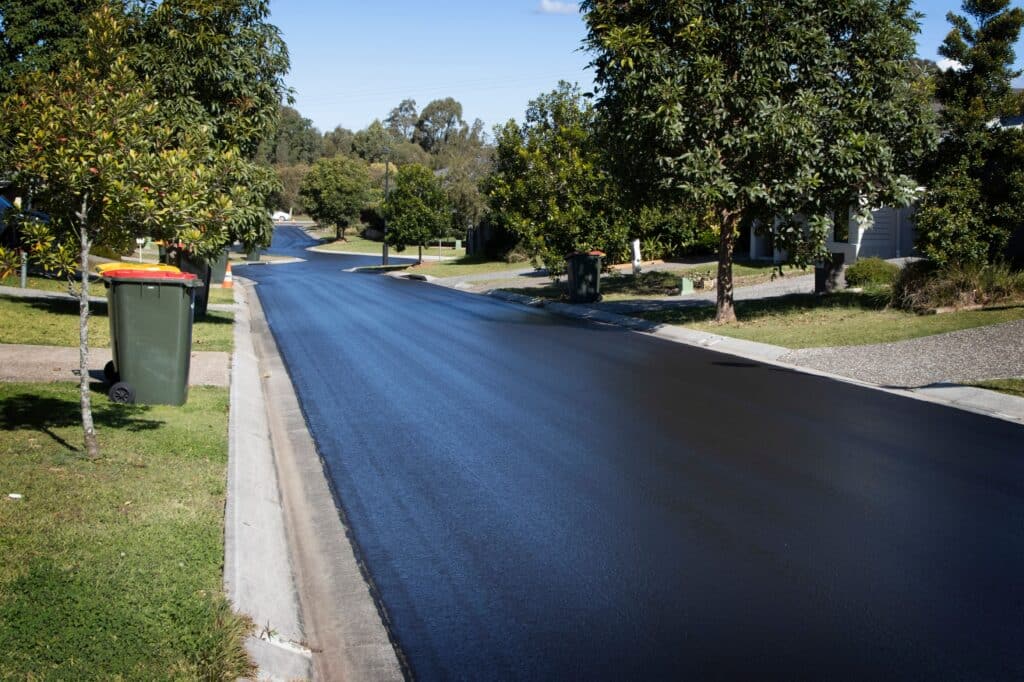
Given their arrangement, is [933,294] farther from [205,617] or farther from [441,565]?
[205,617]

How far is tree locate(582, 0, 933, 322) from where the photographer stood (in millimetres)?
19562

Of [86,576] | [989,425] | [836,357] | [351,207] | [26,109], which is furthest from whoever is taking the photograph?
[351,207]

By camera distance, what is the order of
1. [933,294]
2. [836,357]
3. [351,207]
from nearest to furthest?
[836,357] < [933,294] < [351,207]

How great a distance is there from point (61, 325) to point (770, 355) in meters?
12.7

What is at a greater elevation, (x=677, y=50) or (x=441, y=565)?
(x=677, y=50)

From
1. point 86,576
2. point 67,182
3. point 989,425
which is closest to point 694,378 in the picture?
point 989,425

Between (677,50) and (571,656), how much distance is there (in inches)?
676

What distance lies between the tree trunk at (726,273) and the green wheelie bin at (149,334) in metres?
13.2

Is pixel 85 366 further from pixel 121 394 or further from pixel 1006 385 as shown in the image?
pixel 1006 385

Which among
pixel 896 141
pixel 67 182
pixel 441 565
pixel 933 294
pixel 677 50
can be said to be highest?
pixel 677 50

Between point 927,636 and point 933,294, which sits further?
point 933,294

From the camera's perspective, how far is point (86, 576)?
18.5 feet

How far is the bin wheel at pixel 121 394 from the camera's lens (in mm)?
11219

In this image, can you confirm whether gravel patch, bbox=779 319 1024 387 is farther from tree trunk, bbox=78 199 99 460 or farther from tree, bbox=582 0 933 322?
tree trunk, bbox=78 199 99 460
